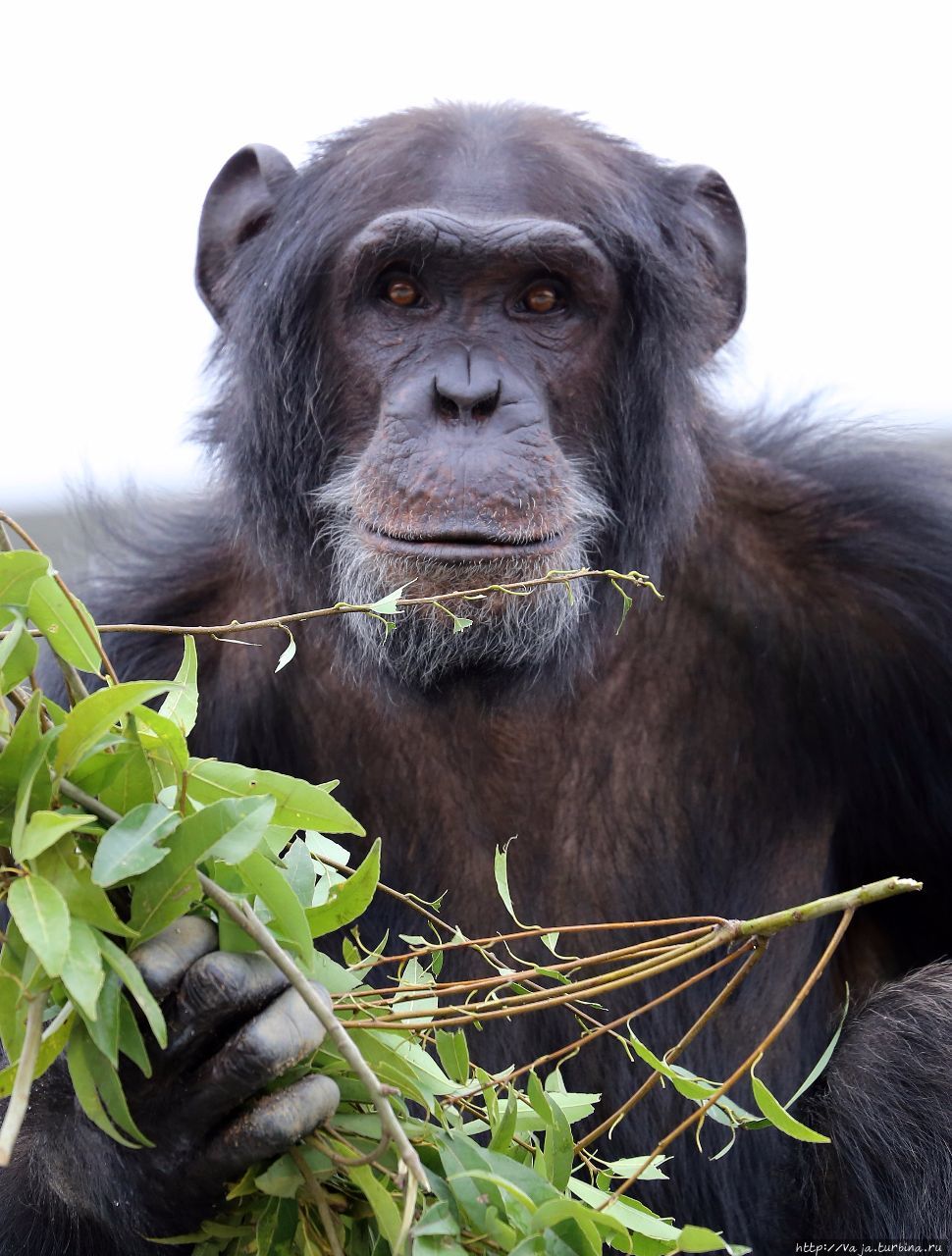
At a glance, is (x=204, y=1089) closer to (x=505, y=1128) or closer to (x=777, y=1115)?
(x=505, y=1128)

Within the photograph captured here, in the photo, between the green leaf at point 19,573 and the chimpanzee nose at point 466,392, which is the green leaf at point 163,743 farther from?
the chimpanzee nose at point 466,392

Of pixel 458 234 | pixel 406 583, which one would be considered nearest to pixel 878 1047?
pixel 406 583

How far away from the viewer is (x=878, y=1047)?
11.4 feet

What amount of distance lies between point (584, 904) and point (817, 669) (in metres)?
0.84

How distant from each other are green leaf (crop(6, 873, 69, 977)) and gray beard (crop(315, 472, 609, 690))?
1.48 m

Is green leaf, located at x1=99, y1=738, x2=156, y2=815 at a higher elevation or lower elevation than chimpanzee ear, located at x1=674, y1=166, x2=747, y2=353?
lower

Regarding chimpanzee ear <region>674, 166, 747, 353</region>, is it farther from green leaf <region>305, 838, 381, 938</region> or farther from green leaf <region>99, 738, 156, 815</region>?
green leaf <region>99, 738, 156, 815</region>

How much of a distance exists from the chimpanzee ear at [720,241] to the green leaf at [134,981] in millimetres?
2636

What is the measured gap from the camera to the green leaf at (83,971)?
1630 mm

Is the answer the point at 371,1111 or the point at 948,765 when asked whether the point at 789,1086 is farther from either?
the point at 371,1111

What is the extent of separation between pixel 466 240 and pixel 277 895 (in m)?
1.99

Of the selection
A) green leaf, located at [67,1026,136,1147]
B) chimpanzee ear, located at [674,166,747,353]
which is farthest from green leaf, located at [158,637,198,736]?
chimpanzee ear, located at [674,166,747,353]

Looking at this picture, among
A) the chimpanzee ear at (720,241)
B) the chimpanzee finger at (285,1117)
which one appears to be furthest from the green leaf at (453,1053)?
the chimpanzee ear at (720,241)

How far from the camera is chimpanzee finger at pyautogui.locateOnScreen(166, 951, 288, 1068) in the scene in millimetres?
1909
